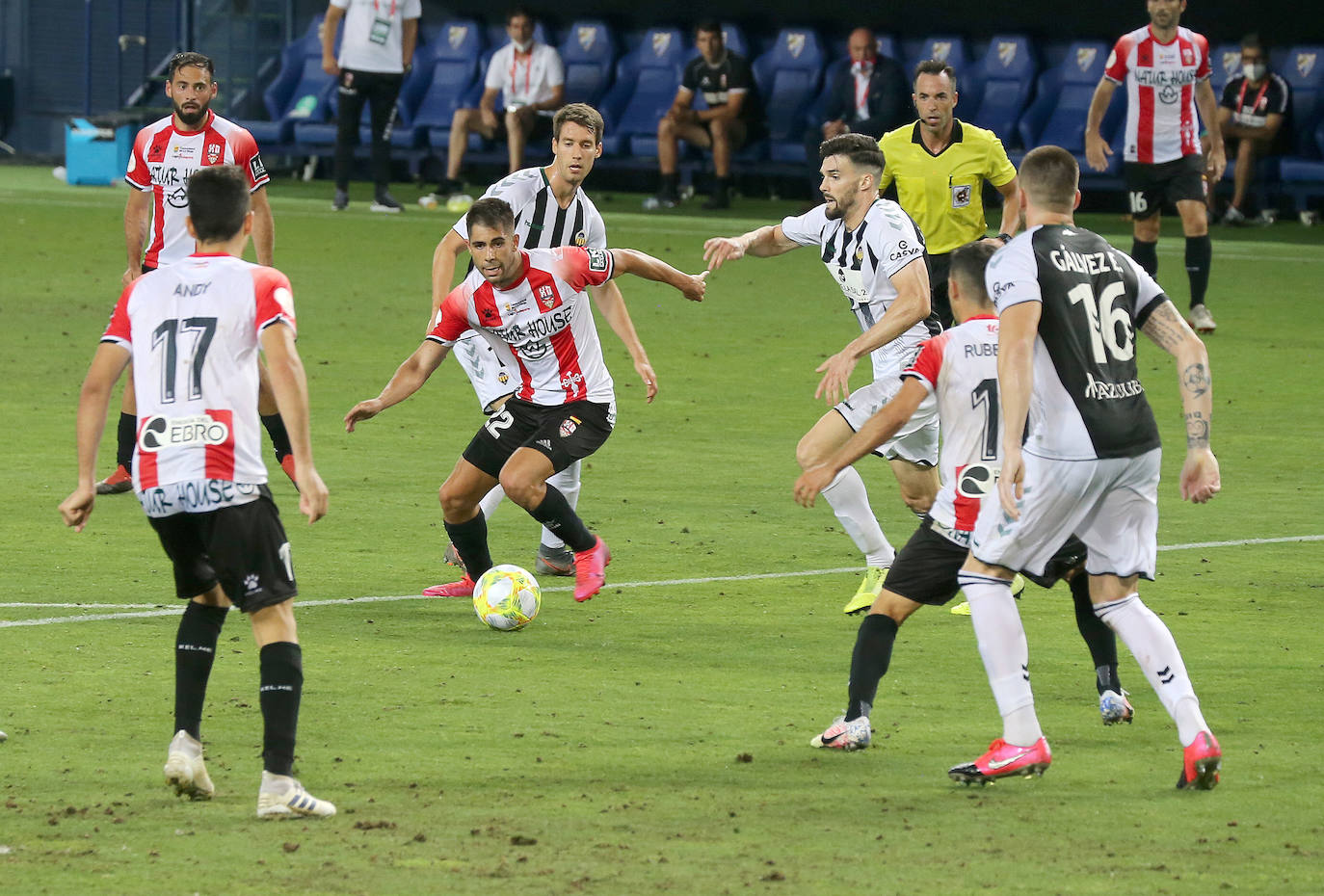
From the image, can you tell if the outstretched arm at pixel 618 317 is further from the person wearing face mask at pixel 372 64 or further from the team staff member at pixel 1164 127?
the person wearing face mask at pixel 372 64

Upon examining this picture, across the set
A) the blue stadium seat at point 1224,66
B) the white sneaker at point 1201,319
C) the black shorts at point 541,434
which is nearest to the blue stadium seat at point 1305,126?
the blue stadium seat at point 1224,66

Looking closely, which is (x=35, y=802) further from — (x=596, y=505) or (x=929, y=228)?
(x=929, y=228)

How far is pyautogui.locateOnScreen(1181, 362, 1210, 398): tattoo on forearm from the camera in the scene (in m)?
5.69

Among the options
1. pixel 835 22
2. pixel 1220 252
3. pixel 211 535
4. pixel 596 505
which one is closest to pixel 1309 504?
pixel 596 505

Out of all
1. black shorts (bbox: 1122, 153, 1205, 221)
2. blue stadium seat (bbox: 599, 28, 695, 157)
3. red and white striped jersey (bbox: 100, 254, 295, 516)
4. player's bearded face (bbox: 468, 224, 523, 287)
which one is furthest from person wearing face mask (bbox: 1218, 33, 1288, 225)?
red and white striped jersey (bbox: 100, 254, 295, 516)

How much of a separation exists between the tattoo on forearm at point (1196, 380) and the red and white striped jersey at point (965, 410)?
60 centimetres

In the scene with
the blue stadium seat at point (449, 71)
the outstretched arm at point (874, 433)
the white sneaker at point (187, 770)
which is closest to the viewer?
the white sneaker at point (187, 770)

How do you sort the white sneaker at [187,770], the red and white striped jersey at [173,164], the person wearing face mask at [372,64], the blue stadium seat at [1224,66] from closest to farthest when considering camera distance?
the white sneaker at [187,770] < the red and white striped jersey at [173,164] < the person wearing face mask at [372,64] < the blue stadium seat at [1224,66]

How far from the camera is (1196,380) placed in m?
5.70

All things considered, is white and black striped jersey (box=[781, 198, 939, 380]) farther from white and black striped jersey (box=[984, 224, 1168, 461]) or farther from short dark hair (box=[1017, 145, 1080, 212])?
white and black striped jersey (box=[984, 224, 1168, 461])

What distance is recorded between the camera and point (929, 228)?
1002cm

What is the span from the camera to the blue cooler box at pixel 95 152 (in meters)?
26.4

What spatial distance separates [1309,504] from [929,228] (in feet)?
7.85

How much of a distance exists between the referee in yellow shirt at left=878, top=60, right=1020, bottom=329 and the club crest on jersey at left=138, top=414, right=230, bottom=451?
5229 mm
